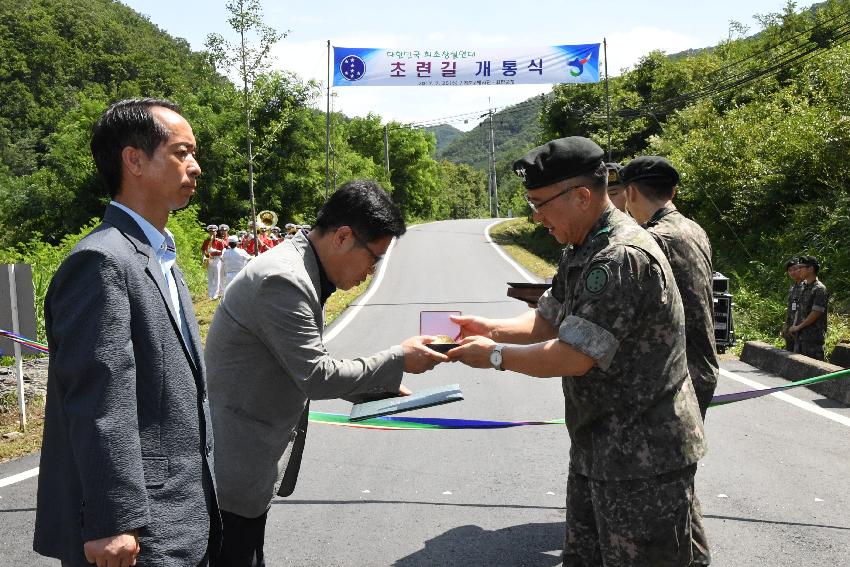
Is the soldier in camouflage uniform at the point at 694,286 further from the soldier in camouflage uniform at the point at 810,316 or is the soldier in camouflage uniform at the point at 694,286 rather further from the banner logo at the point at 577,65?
the banner logo at the point at 577,65

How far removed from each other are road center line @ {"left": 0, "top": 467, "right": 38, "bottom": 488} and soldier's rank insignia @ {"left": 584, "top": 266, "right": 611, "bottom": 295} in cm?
482

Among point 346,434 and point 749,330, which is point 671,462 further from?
point 749,330

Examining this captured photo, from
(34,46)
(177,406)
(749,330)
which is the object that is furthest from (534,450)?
(34,46)

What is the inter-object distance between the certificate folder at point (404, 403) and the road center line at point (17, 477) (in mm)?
3952

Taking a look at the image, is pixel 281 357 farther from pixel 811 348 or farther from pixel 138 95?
pixel 138 95

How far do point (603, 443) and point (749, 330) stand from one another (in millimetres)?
11322

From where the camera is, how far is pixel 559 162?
8.46 feet

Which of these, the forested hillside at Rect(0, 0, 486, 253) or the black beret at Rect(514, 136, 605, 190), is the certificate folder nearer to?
the black beret at Rect(514, 136, 605, 190)

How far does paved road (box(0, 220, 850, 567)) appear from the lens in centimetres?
425

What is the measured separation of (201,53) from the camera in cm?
1658

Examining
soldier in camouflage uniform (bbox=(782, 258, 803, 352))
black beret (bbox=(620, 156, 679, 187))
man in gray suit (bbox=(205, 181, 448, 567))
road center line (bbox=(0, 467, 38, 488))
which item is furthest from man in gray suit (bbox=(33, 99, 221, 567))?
soldier in camouflage uniform (bbox=(782, 258, 803, 352))

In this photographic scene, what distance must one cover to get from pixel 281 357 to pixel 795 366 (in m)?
7.70

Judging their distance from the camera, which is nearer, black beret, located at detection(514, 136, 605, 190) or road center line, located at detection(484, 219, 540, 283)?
black beret, located at detection(514, 136, 605, 190)

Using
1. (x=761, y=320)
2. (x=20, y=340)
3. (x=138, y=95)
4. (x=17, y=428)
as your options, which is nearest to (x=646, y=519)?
(x=20, y=340)
